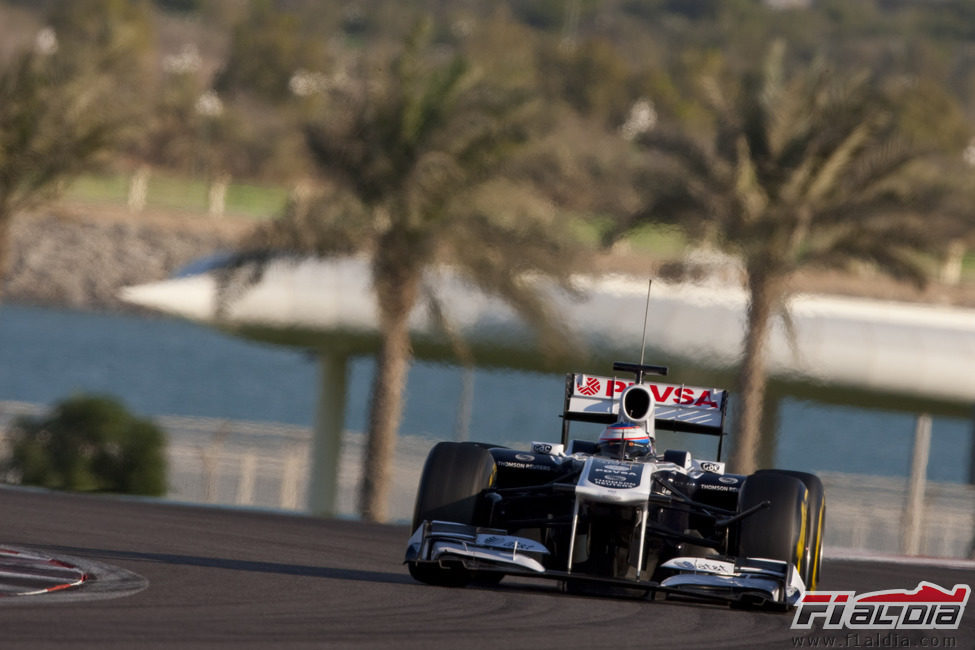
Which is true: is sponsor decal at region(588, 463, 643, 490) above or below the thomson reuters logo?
above

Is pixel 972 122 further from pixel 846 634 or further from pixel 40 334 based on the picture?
pixel 846 634

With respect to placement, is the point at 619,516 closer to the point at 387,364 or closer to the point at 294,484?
the point at 387,364

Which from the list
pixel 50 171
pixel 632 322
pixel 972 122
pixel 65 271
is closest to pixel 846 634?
pixel 50 171

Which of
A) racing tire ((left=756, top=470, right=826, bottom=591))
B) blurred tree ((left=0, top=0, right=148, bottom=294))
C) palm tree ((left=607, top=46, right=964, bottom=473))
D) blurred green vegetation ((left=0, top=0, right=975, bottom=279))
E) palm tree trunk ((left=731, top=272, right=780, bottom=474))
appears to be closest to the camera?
racing tire ((left=756, top=470, right=826, bottom=591))

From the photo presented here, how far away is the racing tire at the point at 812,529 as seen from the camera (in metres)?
12.1

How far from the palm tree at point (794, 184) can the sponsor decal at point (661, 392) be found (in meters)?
14.7

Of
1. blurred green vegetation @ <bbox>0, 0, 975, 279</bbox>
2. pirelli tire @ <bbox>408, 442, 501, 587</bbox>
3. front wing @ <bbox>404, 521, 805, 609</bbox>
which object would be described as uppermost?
blurred green vegetation @ <bbox>0, 0, 975, 279</bbox>

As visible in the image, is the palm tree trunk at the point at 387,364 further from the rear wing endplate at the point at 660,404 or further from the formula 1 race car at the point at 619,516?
the formula 1 race car at the point at 619,516

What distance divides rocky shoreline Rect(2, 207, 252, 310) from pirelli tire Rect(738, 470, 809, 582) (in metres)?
69.4

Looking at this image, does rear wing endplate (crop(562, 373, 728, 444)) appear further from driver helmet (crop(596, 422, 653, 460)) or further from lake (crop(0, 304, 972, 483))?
lake (crop(0, 304, 972, 483))

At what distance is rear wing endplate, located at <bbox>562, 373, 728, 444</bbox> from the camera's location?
44.0ft

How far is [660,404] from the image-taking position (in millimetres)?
13625

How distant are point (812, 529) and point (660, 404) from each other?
6.03 feet

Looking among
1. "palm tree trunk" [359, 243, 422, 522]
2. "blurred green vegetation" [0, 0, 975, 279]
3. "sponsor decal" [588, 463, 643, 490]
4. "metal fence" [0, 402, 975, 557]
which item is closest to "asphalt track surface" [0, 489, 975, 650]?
"sponsor decal" [588, 463, 643, 490]
